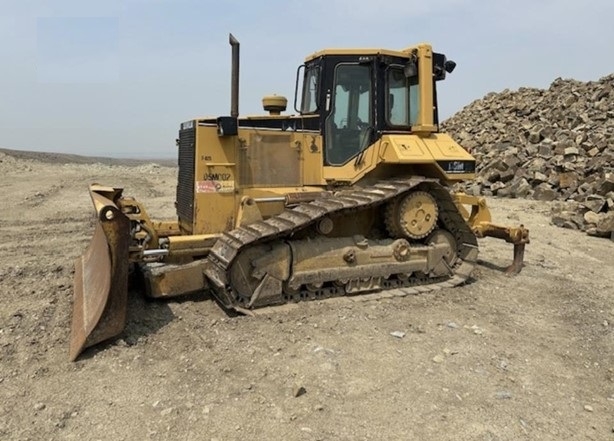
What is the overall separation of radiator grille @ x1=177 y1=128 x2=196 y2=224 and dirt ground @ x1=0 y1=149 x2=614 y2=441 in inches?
40.6

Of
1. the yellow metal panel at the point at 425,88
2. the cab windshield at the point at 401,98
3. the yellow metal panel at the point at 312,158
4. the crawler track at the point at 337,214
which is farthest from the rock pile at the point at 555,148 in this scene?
the yellow metal panel at the point at 312,158

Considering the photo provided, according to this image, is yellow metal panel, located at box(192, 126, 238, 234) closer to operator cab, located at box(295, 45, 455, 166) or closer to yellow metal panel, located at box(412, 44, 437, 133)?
operator cab, located at box(295, 45, 455, 166)

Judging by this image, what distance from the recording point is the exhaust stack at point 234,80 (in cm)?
584

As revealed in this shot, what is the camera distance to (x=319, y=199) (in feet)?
20.4

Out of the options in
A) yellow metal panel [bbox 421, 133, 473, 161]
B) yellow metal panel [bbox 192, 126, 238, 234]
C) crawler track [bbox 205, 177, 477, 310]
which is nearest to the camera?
crawler track [bbox 205, 177, 477, 310]

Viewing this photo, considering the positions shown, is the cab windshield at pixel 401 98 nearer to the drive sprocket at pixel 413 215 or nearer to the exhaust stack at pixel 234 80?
the drive sprocket at pixel 413 215

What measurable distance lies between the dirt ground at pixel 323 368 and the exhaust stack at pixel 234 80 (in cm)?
207

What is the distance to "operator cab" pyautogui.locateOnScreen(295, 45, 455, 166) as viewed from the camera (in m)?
6.52

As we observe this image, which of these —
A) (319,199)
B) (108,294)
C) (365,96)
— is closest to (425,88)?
(365,96)

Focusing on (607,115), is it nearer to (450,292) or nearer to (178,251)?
(450,292)

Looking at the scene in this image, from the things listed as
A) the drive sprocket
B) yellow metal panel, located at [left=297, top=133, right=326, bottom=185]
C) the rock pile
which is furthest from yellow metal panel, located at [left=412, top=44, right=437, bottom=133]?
the rock pile

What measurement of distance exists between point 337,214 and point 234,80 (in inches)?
72.2

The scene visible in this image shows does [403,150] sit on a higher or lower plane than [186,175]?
higher

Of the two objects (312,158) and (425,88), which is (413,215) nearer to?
(312,158)
